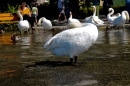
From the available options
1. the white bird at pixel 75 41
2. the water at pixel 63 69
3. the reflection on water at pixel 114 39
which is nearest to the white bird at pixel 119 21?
the reflection on water at pixel 114 39

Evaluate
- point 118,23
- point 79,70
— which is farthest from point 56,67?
point 118,23

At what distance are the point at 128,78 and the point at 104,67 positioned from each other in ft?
4.19

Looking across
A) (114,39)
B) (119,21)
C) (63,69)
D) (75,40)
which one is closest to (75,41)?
(75,40)

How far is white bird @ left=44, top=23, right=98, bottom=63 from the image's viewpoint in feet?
26.4

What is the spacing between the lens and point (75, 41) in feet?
26.6

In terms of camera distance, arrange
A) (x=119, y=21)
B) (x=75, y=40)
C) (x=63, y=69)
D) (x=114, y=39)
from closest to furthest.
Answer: (x=63, y=69), (x=75, y=40), (x=114, y=39), (x=119, y=21)

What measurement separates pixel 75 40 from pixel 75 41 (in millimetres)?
31

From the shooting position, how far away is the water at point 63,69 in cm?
678

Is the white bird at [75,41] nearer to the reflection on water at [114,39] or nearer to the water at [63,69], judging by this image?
the water at [63,69]

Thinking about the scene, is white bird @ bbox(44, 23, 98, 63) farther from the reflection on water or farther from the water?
the reflection on water

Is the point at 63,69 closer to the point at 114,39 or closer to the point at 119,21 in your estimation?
the point at 114,39

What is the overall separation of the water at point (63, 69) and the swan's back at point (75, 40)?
0.33m

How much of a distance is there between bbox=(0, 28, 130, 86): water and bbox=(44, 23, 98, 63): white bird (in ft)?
1.08

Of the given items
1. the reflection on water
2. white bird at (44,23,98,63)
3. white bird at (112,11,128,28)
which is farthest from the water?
white bird at (112,11,128,28)
